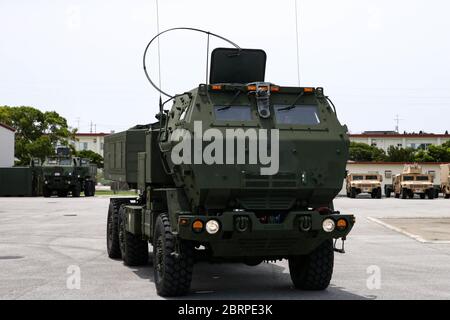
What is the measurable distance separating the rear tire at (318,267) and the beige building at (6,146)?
175ft

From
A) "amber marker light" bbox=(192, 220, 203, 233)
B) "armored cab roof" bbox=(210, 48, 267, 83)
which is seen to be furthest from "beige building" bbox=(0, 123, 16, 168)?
"amber marker light" bbox=(192, 220, 203, 233)

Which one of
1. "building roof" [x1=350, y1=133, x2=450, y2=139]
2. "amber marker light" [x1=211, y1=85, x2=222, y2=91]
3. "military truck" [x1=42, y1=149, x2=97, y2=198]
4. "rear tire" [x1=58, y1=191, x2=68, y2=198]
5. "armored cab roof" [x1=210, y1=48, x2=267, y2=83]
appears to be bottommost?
"rear tire" [x1=58, y1=191, x2=68, y2=198]

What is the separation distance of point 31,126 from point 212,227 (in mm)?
64528

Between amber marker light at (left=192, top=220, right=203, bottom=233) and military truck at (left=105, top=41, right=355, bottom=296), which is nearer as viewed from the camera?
amber marker light at (left=192, top=220, right=203, bottom=233)

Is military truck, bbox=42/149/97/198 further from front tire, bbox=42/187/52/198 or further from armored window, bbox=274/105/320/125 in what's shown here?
armored window, bbox=274/105/320/125

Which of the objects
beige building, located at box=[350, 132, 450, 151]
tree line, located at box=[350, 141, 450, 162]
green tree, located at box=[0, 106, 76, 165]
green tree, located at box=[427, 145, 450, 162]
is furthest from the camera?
beige building, located at box=[350, 132, 450, 151]

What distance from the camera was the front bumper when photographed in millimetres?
8836

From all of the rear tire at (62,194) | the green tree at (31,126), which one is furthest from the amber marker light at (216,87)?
the green tree at (31,126)

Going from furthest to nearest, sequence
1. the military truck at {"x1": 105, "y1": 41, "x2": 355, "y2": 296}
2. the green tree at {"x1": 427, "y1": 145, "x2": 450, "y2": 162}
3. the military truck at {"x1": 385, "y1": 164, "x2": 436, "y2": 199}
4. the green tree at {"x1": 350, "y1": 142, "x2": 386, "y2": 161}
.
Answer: the green tree at {"x1": 350, "y1": 142, "x2": 386, "y2": 161}
the green tree at {"x1": 427, "y1": 145, "x2": 450, "y2": 162}
the military truck at {"x1": 385, "y1": 164, "x2": 436, "y2": 199}
the military truck at {"x1": 105, "y1": 41, "x2": 355, "y2": 296}

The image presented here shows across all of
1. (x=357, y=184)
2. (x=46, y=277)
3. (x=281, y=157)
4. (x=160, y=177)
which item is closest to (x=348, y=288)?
(x=281, y=157)

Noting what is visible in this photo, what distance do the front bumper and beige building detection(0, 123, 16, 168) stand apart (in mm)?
53776

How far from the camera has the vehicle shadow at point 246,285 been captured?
9.45m

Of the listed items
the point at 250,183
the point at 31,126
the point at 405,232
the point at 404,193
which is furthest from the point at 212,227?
the point at 31,126
